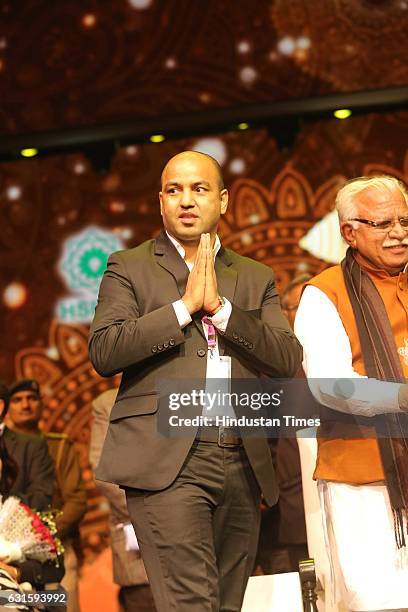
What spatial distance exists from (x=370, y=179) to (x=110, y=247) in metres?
3.21

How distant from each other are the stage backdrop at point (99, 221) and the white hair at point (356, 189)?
2.74 metres

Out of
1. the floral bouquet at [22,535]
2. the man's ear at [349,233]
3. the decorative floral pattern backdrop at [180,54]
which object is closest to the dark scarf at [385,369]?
the man's ear at [349,233]

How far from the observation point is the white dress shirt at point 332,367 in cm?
274

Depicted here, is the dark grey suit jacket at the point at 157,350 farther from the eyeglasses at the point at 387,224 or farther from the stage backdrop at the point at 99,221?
the stage backdrop at the point at 99,221

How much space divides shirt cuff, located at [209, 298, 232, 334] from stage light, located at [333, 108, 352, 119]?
3.56 meters

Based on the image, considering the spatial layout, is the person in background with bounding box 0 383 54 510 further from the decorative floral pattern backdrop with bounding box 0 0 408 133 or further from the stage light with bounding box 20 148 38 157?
the decorative floral pattern backdrop with bounding box 0 0 408 133

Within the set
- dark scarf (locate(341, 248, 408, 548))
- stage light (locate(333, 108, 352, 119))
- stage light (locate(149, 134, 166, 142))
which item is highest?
stage light (locate(149, 134, 166, 142))

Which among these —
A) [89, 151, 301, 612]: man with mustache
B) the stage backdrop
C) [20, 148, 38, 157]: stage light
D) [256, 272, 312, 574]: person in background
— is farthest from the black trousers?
[20, 148, 38, 157]: stage light

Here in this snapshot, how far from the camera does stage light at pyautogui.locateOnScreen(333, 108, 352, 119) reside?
19.4 ft

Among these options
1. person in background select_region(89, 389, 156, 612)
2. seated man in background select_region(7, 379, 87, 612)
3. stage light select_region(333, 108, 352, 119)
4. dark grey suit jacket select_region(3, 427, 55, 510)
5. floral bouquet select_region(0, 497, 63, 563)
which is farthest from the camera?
stage light select_region(333, 108, 352, 119)

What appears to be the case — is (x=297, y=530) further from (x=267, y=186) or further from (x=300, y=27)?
(x=300, y=27)

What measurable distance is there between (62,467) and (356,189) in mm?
2683

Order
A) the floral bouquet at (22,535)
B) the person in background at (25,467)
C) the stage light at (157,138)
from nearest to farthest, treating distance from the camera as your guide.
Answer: the floral bouquet at (22,535) → the person in background at (25,467) → the stage light at (157,138)

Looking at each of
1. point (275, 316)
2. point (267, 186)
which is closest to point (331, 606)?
point (275, 316)
